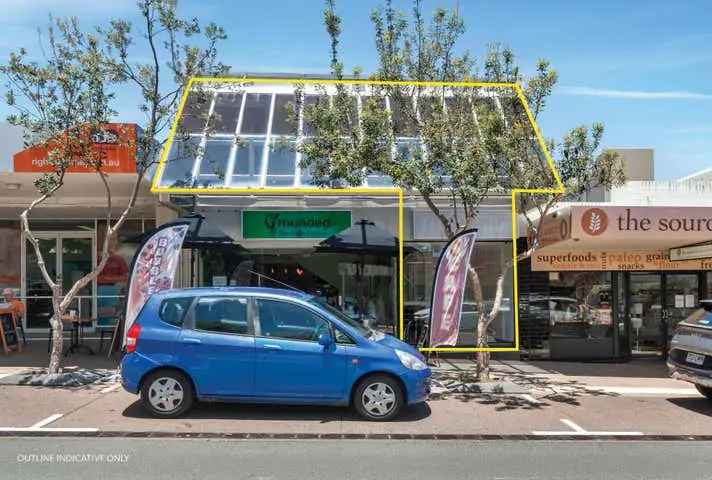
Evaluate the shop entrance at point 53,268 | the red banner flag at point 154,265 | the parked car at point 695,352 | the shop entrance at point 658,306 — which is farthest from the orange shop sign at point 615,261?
the shop entrance at point 53,268

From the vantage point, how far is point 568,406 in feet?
30.7

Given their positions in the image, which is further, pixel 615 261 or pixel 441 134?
pixel 615 261

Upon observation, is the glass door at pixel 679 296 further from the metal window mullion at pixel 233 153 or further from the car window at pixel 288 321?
the car window at pixel 288 321

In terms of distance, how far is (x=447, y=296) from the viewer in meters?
10.0

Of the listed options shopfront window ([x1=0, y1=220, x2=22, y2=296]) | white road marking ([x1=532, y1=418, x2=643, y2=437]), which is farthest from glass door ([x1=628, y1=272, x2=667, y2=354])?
shopfront window ([x1=0, y1=220, x2=22, y2=296])

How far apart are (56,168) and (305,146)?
155 inches

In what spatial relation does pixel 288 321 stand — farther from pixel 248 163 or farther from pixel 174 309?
pixel 248 163

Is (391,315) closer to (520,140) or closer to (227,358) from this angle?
(520,140)

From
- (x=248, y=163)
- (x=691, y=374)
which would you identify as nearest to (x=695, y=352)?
(x=691, y=374)

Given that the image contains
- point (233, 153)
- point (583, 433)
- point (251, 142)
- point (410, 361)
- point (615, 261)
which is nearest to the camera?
point (583, 433)

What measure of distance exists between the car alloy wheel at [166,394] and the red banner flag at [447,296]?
12.9 ft

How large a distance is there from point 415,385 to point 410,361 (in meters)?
0.30

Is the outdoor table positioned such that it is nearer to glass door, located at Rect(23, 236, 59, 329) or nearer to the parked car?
glass door, located at Rect(23, 236, 59, 329)

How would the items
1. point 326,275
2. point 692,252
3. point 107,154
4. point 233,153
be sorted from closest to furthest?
point 107,154 < point 233,153 < point 692,252 < point 326,275
